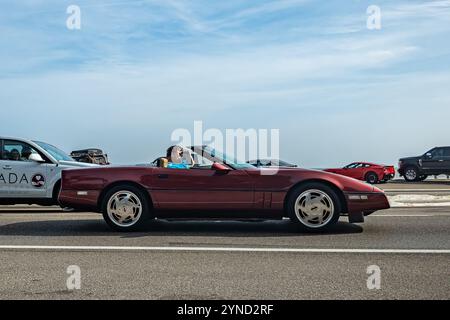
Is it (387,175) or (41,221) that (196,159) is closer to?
(41,221)

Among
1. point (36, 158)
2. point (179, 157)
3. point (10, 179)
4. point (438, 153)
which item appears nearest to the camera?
point (179, 157)

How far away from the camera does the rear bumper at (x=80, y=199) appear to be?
331 inches

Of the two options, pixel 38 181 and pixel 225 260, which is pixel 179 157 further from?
pixel 38 181

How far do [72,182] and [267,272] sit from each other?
399 centimetres

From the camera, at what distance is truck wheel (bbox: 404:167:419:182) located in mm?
30578

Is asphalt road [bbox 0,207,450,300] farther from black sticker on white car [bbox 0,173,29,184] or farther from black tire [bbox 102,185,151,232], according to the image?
black sticker on white car [bbox 0,173,29,184]

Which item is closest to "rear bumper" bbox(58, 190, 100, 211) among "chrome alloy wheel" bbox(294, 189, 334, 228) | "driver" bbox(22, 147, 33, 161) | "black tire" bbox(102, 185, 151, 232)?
"black tire" bbox(102, 185, 151, 232)

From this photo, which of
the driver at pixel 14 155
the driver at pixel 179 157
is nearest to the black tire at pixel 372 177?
the driver at pixel 14 155

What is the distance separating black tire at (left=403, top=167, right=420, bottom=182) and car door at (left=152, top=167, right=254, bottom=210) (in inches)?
961

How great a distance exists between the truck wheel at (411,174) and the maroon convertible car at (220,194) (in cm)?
2362

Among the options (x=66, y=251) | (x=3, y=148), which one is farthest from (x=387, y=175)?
(x=66, y=251)

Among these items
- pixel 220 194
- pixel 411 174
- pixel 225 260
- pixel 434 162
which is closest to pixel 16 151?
pixel 220 194

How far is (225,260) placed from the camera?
6.22 metres

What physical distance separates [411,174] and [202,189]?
2469 cm
